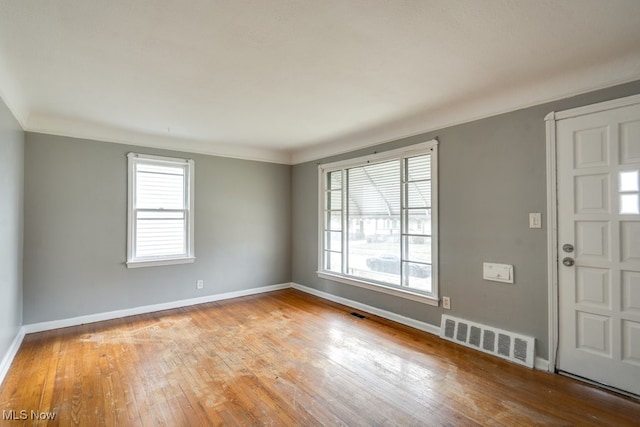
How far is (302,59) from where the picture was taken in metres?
2.22

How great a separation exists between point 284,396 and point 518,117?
3086 mm

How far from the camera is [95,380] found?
95.4 inches

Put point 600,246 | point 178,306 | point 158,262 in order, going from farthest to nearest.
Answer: point 178,306 < point 158,262 < point 600,246

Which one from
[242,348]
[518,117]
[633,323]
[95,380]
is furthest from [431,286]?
[95,380]

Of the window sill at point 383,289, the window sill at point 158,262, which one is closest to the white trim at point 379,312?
the window sill at point 383,289

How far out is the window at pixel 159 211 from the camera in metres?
4.05

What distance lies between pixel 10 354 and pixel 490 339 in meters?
Answer: 4.41

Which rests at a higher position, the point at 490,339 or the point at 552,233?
the point at 552,233

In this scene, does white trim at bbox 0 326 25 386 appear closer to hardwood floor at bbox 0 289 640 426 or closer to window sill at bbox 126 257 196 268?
hardwood floor at bbox 0 289 640 426

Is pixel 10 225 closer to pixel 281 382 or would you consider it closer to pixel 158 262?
pixel 158 262

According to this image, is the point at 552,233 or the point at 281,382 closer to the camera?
the point at 281,382

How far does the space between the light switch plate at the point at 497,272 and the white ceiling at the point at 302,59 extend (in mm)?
1492

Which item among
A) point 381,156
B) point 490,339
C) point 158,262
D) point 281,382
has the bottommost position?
point 281,382

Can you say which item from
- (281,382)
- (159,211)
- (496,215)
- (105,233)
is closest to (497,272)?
(496,215)
